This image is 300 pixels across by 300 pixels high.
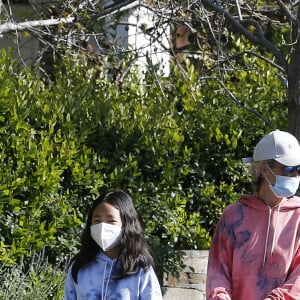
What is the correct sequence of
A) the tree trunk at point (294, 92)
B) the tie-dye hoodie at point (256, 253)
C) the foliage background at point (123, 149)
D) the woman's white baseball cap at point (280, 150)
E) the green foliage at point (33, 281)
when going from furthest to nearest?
the foliage background at point (123, 149) → the green foliage at point (33, 281) → the tree trunk at point (294, 92) → the woman's white baseball cap at point (280, 150) → the tie-dye hoodie at point (256, 253)

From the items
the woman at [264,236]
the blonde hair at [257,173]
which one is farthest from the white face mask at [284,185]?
the blonde hair at [257,173]

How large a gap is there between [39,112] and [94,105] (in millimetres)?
616

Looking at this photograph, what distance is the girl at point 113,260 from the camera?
4.54 meters

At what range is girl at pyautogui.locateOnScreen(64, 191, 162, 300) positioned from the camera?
4543 millimetres

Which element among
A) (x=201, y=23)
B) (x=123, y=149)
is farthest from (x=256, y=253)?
(x=201, y=23)

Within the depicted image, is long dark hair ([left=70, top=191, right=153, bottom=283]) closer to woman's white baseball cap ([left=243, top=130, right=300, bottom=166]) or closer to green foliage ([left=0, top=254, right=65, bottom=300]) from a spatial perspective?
woman's white baseball cap ([left=243, top=130, right=300, bottom=166])

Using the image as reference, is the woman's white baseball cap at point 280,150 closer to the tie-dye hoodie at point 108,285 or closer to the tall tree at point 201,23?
the tie-dye hoodie at point 108,285

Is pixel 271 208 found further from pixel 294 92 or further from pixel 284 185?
pixel 294 92

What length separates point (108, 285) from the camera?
4555mm

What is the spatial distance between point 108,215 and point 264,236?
0.80 m

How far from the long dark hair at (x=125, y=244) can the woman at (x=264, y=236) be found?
358mm

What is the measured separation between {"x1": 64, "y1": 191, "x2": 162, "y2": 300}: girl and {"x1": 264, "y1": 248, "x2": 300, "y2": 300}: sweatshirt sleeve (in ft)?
1.97

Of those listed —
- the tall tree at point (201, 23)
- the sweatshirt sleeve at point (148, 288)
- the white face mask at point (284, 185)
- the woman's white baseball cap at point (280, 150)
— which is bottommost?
the sweatshirt sleeve at point (148, 288)

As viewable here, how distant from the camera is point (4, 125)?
22.6 feet
